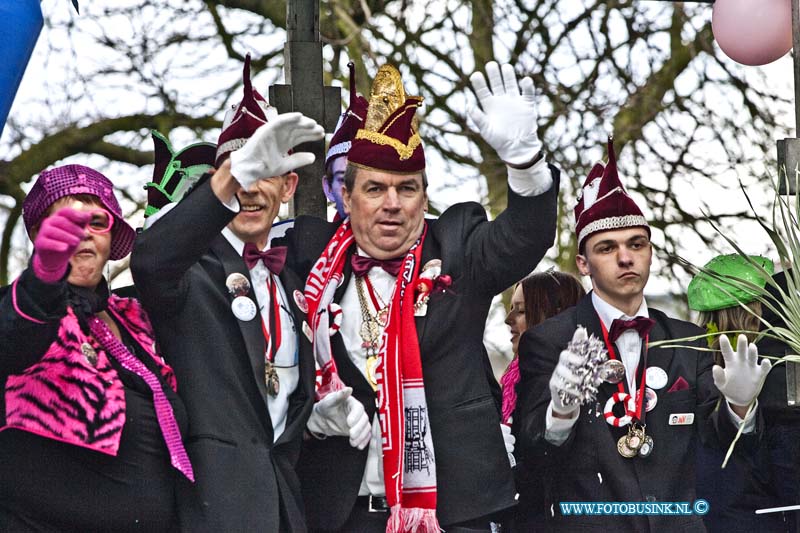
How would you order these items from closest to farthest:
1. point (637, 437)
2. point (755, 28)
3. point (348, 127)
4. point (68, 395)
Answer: point (68, 395) → point (637, 437) → point (348, 127) → point (755, 28)

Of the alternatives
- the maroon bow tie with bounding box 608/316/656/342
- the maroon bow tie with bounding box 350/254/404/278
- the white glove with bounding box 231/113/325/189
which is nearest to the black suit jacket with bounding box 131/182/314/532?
the white glove with bounding box 231/113/325/189

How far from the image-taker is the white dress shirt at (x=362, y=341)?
408cm

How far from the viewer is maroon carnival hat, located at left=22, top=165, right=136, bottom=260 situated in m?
3.86

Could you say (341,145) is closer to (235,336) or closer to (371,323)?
(371,323)

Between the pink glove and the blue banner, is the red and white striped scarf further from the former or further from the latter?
the blue banner

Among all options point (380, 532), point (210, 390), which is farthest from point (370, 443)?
point (210, 390)

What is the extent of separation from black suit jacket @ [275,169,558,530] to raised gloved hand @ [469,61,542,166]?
148mm

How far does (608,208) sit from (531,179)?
85 cm

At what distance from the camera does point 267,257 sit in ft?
13.5

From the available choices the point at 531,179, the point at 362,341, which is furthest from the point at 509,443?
the point at 531,179

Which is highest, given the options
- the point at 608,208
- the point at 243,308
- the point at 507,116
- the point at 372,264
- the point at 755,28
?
the point at 755,28

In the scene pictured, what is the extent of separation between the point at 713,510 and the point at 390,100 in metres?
2.14

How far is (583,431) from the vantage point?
450cm

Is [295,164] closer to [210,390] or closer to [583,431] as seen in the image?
[210,390]
